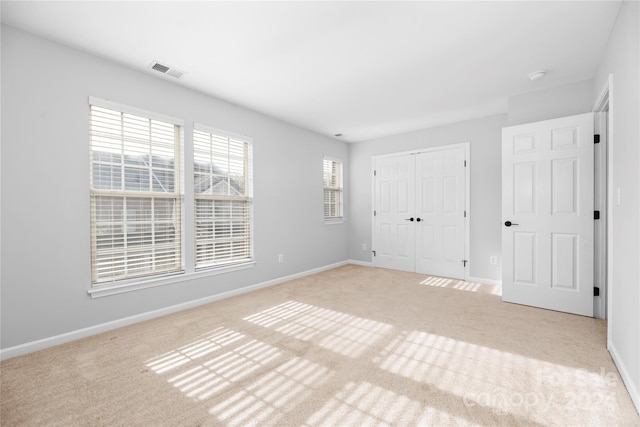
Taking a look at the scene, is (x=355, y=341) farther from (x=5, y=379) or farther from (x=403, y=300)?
(x=5, y=379)

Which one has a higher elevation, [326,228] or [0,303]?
[326,228]

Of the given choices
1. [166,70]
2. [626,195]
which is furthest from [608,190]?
[166,70]

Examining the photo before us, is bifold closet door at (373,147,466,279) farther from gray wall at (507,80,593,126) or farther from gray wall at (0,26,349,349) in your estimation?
gray wall at (0,26,349,349)

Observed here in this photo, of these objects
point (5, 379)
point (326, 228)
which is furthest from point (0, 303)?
point (326, 228)

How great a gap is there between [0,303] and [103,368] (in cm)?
97

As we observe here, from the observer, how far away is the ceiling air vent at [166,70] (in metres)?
2.82

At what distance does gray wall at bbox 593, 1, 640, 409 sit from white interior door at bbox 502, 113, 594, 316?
0.93 metres

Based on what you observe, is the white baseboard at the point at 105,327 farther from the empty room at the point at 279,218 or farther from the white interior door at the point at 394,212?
the white interior door at the point at 394,212

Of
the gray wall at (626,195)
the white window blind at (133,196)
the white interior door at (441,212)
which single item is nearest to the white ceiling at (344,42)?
the gray wall at (626,195)

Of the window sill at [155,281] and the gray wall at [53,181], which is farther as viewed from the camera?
the window sill at [155,281]

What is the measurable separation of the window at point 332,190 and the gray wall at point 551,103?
303cm

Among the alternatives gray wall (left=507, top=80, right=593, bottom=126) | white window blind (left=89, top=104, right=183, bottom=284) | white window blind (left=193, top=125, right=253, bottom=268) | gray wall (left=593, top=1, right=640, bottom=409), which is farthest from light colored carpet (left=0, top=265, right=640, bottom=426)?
gray wall (left=507, top=80, right=593, bottom=126)

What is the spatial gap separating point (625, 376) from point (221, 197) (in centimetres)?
394

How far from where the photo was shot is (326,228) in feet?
18.0
